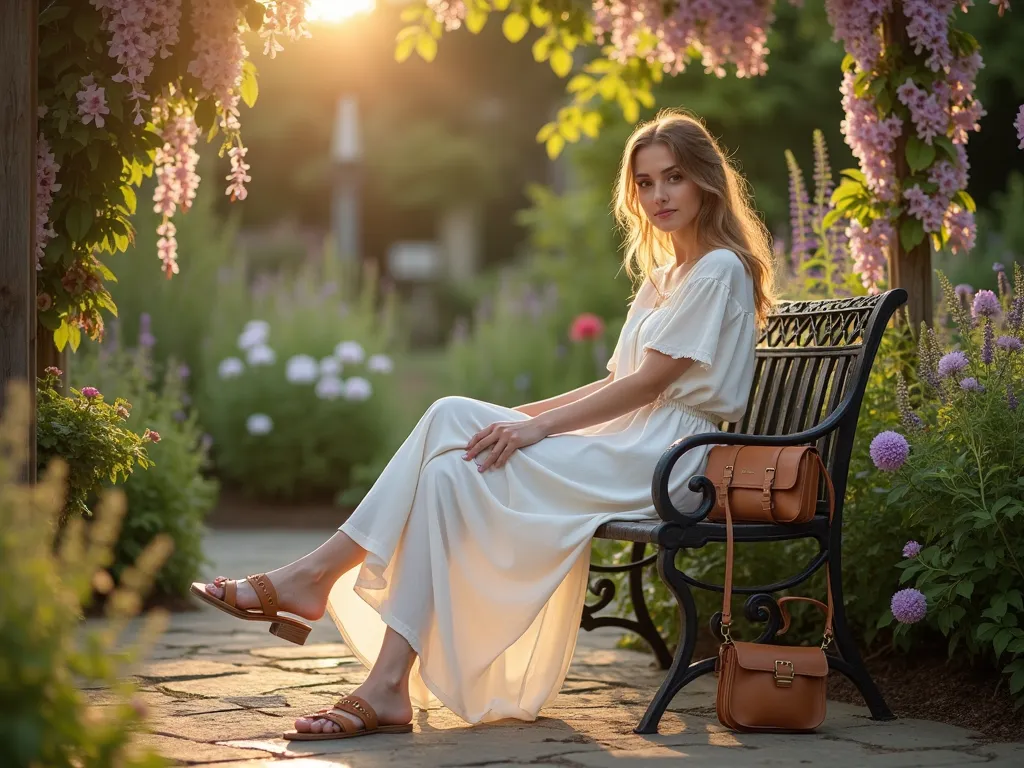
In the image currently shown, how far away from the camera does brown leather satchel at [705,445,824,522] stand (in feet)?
10.5

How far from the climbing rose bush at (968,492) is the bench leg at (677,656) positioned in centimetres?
57

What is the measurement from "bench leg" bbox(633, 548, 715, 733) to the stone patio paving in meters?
0.05

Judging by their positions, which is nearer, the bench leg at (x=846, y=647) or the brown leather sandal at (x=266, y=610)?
the brown leather sandal at (x=266, y=610)

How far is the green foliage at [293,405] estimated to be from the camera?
28.8ft

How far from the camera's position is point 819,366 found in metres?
3.73

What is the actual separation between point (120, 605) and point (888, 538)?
2.68m

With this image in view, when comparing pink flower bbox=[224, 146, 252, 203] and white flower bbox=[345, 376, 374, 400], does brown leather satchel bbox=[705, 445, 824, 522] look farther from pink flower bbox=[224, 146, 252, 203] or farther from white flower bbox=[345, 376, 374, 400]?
white flower bbox=[345, 376, 374, 400]

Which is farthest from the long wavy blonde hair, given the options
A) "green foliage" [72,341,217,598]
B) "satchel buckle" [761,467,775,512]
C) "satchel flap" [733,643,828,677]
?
"green foliage" [72,341,217,598]

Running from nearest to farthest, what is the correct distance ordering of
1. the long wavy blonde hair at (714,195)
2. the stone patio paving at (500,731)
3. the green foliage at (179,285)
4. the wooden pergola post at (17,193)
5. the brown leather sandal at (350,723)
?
the stone patio paving at (500,731) → the brown leather sandal at (350,723) → the wooden pergola post at (17,193) → the long wavy blonde hair at (714,195) → the green foliage at (179,285)

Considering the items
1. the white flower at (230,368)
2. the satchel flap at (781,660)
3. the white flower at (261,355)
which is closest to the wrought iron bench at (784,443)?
the satchel flap at (781,660)

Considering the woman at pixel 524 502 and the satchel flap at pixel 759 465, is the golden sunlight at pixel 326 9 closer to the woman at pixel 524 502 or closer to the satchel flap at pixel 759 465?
the woman at pixel 524 502

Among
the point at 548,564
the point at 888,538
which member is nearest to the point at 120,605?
the point at 548,564

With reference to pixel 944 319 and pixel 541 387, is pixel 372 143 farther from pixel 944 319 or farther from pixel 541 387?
pixel 944 319

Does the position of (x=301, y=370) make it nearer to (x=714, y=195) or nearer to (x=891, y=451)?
(x=714, y=195)
